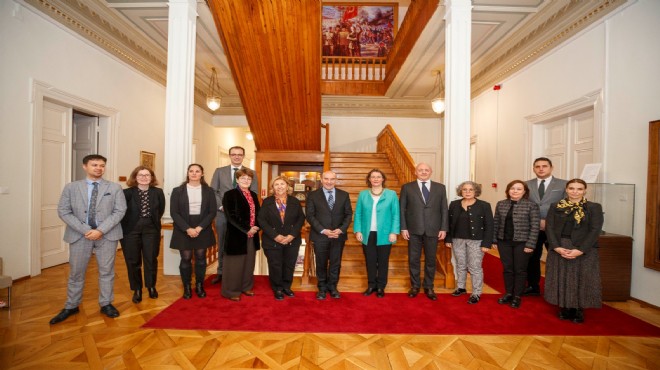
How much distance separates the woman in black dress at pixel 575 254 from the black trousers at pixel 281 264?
8.51 ft

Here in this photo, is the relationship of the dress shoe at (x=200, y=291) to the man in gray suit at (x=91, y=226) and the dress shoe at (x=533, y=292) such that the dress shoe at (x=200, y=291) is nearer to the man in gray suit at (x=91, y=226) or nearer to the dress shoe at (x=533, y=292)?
the man in gray suit at (x=91, y=226)

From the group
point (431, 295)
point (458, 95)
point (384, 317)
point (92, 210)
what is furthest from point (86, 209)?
point (458, 95)

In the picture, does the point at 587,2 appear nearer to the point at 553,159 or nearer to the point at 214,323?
the point at 553,159

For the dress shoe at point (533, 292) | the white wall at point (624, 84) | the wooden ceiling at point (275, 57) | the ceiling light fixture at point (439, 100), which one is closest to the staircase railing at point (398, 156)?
the ceiling light fixture at point (439, 100)

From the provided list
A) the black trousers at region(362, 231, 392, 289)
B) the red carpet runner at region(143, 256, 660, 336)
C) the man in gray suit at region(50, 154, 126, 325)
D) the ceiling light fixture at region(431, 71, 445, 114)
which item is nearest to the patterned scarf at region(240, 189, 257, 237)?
the red carpet runner at region(143, 256, 660, 336)

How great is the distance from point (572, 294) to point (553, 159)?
129 inches

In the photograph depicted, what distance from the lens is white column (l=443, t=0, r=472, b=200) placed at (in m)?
3.88

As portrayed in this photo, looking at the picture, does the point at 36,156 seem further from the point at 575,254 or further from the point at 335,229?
the point at 575,254

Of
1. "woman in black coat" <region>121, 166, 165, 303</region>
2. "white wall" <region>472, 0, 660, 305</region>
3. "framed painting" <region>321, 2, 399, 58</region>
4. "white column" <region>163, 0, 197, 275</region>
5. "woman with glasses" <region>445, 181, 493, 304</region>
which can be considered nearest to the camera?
"woman in black coat" <region>121, 166, 165, 303</region>

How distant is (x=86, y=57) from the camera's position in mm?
4832

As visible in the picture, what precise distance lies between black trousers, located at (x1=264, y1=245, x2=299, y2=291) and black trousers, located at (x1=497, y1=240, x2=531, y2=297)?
2.23 m

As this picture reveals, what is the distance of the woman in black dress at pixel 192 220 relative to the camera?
3.28m

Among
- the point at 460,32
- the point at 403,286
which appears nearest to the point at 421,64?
the point at 460,32

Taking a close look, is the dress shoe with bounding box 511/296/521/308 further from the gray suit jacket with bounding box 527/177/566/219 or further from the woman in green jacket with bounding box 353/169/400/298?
the woman in green jacket with bounding box 353/169/400/298
